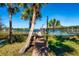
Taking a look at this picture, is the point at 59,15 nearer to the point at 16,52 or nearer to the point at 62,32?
the point at 62,32

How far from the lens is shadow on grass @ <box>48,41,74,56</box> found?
3080 mm

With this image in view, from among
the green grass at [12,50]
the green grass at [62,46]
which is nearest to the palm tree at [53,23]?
the green grass at [62,46]

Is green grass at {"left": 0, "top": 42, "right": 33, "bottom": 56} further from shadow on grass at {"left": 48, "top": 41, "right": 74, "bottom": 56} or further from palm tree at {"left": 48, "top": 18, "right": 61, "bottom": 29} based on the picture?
palm tree at {"left": 48, "top": 18, "right": 61, "bottom": 29}

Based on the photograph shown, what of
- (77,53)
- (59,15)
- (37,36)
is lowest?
(77,53)

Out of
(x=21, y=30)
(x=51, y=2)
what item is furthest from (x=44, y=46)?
(x=51, y=2)

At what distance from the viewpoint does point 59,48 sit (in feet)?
10.2

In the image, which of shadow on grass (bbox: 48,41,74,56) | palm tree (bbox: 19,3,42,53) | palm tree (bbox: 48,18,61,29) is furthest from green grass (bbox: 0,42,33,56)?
palm tree (bbox: 48,18,61,29)

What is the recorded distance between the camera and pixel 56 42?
3133 millimetres

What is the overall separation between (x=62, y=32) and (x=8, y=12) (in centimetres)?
65

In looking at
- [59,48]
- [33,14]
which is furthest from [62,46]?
[33,14]

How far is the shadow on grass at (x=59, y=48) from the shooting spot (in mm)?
3080

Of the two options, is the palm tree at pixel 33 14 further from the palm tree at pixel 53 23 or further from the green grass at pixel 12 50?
the palm tree at pixel 53 23

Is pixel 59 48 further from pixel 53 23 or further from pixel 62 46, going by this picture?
pixel 53 23

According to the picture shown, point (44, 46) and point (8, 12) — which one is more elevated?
point (8, 12)
